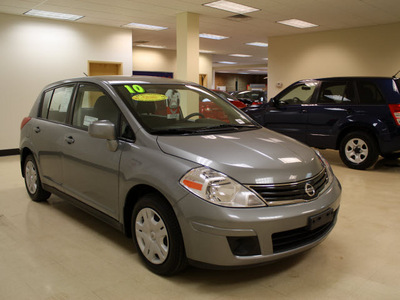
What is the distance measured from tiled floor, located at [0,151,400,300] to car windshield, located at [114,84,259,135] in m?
1.00

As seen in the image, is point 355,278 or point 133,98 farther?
point 133,98

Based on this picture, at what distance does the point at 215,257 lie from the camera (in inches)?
83.4

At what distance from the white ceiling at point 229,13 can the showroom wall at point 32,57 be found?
1.13 ft

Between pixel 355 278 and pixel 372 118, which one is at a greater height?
pixel 372 118

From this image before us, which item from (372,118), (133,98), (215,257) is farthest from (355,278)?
(372,118)

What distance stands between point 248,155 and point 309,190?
437 millimetres

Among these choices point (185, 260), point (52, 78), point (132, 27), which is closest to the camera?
point (185, 260)

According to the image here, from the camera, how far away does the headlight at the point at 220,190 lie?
2123 mm

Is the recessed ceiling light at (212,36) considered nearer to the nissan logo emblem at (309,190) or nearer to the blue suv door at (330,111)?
the blue suv door at (330,111)

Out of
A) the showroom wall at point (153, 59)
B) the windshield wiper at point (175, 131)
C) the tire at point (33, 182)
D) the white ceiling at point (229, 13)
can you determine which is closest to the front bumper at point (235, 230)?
the windshield wiper at point (175, 131)

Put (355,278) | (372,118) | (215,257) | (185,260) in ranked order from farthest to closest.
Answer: (372,118) < (355,278) < (185,260) < (215,257)

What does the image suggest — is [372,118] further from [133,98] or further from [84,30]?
[84,30]

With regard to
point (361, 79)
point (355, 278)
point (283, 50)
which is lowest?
point (355, 278)

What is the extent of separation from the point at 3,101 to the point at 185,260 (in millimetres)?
6739
